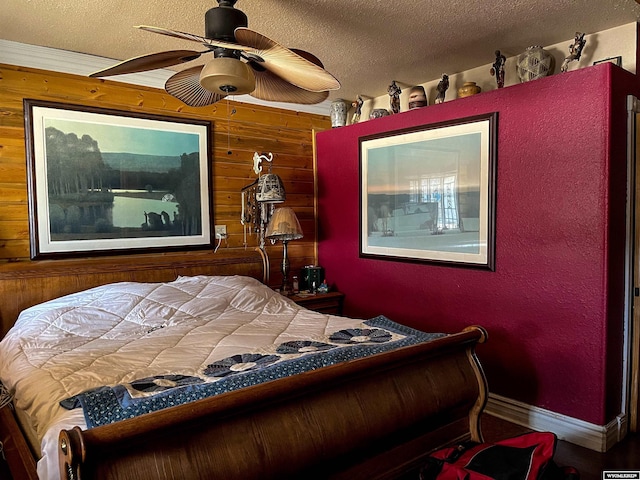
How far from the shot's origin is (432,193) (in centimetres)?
340

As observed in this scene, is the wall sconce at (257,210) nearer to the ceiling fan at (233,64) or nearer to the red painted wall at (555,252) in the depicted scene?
the red painted wall at (555,252)

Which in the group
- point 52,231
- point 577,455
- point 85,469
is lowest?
point 577,455

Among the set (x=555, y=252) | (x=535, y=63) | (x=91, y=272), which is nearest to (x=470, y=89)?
(x=535, y=63)

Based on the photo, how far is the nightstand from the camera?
12.8 feet

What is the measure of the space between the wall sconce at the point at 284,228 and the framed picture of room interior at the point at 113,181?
52 centimetres

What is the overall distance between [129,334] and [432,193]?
227 centimetres

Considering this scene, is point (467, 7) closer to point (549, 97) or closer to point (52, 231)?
point (549, 97)

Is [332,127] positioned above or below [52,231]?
above

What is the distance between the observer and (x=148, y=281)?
129 inches

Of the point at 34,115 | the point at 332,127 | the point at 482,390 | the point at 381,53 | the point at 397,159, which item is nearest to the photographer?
the point at 482,390

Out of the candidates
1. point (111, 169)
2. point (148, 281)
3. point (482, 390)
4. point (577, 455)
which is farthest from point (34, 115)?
point (577, 455)

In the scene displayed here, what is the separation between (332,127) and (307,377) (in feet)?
10.5

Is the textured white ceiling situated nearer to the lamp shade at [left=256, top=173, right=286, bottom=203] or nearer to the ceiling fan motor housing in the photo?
the ceiling fan motor housing

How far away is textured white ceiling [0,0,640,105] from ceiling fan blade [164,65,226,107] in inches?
24.2
